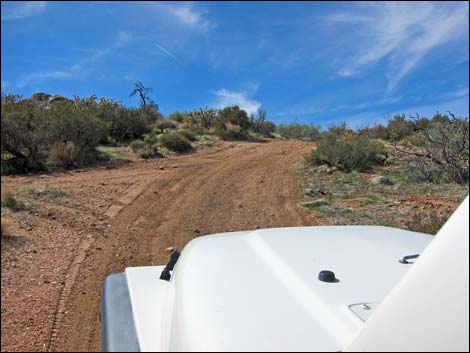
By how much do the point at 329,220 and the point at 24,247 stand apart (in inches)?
212

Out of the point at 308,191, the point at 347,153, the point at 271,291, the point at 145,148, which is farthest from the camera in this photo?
the point at 347,153

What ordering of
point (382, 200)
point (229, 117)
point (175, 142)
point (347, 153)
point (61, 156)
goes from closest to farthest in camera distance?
point (61, 156) → point (229, 117) → point (175, 142) → point (382, 200) → point (347, 153)

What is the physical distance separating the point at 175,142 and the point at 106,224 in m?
2.40

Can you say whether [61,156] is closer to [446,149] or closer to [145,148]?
[145,148]

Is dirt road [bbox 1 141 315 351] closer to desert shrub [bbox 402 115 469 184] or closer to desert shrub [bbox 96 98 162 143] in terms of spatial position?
desert shrub [bbox 96 98 162 143]

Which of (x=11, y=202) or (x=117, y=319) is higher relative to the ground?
(x=11, y=202)

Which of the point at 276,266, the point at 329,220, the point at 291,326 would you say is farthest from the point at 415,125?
the point at 291,326

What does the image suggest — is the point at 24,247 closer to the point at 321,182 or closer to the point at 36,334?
the point at 36,334

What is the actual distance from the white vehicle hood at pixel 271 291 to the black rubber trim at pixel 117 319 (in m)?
0.03

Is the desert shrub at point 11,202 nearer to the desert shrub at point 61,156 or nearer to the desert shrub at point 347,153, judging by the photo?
the desert shrub at point 61,156

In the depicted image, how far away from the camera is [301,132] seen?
45.7 ft

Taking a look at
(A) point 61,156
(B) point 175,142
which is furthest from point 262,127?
(A) point 61,156

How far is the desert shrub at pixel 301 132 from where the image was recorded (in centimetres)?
1341

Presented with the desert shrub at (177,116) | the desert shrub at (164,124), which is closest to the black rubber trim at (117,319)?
the desert shrub at (177,116)
